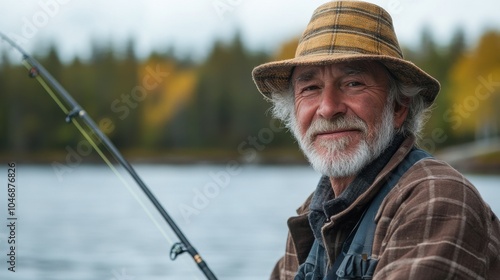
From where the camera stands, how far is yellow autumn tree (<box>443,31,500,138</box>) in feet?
156

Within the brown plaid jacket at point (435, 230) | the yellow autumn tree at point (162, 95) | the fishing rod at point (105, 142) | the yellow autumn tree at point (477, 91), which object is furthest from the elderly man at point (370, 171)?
the yellow autumn tree at point (162, 95)

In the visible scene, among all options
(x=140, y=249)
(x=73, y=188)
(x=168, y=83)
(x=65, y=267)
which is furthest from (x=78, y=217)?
(x=168, y=83)

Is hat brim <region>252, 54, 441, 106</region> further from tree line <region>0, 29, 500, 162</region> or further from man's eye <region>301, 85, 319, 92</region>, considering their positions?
tree line <region>0, 29, 500, 162</region>

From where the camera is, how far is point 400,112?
303 centimetres

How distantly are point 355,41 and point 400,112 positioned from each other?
333 millimetres

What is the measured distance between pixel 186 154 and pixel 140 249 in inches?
1911

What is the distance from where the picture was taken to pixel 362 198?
2.70 metres

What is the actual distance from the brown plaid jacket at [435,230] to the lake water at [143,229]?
Result: 1.50 meters

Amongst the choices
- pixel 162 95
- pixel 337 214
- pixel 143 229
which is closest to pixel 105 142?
pixel 337 214

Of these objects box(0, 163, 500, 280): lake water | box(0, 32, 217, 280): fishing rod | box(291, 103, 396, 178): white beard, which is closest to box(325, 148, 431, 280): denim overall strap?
box(291, 103, 396, 178): white beard

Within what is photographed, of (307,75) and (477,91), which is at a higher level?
(477,91)

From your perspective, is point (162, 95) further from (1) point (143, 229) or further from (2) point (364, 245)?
(2) point (364, 245)

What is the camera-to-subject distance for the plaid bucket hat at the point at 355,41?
2822 millimetres

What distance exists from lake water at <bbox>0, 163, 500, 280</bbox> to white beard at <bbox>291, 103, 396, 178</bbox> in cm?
108
